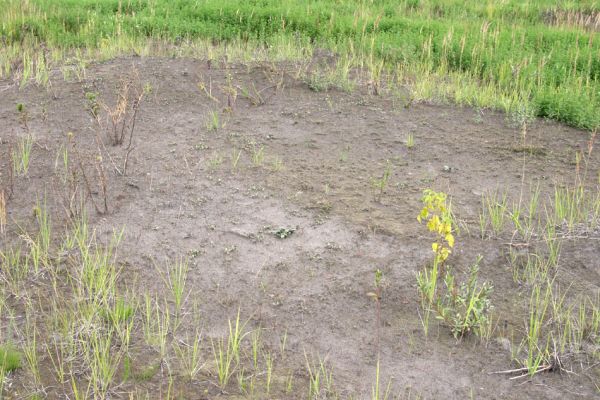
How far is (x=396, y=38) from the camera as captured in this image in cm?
870

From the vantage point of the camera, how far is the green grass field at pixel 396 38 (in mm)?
6988

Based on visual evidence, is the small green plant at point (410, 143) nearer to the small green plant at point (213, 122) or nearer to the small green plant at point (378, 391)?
the small green plant at point (213, 122)

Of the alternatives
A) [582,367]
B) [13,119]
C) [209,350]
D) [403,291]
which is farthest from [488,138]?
[13,119]

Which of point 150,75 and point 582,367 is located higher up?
point 150,75

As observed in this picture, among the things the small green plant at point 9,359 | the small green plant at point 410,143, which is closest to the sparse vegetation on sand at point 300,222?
the small green plant at point 9,359

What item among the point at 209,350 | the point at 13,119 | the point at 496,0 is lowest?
the point at 209,350

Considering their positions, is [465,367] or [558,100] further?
[558,100]

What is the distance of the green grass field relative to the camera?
6.99m

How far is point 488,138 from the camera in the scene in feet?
20.0

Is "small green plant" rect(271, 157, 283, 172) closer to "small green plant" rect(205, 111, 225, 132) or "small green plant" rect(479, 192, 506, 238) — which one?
"small green plant" rect(205, 111, 225, 132)

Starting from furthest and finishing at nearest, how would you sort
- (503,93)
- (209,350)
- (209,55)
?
(209,55) → (503,93) → (209,350)

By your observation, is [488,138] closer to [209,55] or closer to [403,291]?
[403,291]

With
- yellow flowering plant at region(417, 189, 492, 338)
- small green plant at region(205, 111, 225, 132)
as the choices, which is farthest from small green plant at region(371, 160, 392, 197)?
small green plant at region(205, 111, 225, 132)

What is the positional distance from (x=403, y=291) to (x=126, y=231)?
1845mm
